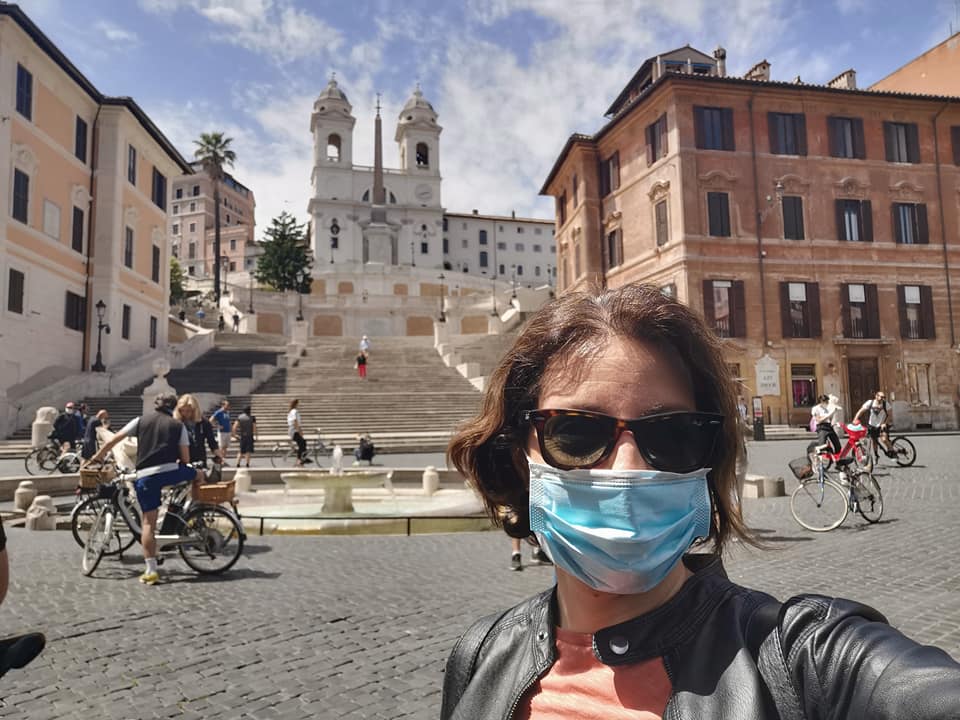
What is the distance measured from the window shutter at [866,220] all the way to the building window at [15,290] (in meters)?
35.8

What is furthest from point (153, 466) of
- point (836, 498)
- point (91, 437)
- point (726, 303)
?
point (726, 303)

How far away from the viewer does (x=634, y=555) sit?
1369 millimetres

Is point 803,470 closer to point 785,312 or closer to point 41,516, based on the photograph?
point 41,516

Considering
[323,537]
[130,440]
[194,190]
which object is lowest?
[323,537]

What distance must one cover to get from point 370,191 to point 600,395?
94562 millimetres

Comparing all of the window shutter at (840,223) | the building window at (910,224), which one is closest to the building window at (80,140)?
the window shutter at (840,223)

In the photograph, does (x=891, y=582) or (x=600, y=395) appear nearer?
(x=600, y=395)

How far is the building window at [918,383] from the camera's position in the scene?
99.2 feet

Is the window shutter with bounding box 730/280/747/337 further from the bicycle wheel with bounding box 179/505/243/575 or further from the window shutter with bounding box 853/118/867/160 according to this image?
the bicycle wheel with bounding box 179/505/243/575

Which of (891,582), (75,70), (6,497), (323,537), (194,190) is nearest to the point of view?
(891,582)

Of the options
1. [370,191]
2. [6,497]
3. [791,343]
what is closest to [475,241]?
[370,191]

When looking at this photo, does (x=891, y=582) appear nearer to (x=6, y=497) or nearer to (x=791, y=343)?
(x=6, y=497)

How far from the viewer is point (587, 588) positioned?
4.68 feet

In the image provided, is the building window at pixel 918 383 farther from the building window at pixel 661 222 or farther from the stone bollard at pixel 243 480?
the stone bollard at pixel 243 480
